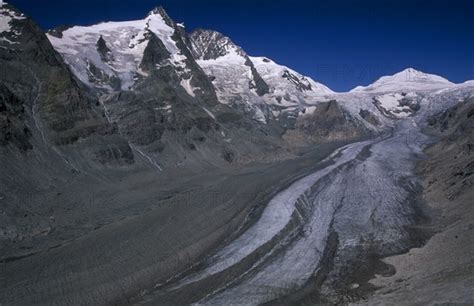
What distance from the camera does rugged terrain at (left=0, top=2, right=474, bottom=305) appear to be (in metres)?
26.3

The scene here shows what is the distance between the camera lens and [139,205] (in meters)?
46.1

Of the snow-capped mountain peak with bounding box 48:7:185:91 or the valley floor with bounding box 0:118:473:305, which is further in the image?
the snow-capped mountain peak with bounding box 48:7:185:91

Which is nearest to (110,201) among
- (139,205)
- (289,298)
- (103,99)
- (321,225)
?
(139,205)

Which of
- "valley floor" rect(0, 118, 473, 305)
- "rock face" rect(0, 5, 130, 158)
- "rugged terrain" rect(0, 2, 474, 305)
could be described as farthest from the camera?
"rock face" rect(0, 5, 130, 158)

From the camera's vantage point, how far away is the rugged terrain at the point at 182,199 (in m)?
26.3

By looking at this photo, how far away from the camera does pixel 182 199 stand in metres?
46.6

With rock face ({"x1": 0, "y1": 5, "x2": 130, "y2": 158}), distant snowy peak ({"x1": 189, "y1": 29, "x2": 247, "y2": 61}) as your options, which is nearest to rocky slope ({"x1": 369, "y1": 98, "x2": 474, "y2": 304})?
rock face ({"x1": 0, "y1": 5, "x2": 130, "y2": 158})

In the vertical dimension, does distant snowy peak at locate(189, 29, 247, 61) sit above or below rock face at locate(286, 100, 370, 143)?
above

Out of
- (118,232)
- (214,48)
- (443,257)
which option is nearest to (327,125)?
(214,48)

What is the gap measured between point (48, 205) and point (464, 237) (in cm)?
3195

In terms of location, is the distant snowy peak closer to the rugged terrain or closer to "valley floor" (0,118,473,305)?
the rugged terrain

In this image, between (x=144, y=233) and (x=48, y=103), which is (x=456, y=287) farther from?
(x=48, y=103)

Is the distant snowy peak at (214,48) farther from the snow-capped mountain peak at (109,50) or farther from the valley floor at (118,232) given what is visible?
the valley floor at (118,232)

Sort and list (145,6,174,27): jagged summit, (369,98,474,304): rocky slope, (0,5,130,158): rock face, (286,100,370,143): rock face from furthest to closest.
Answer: (145,6,174,27): jagged summit < (286,100,370,143): rock face < (0,5,130,158): rock face < (369,98,474,304): rocky slope
